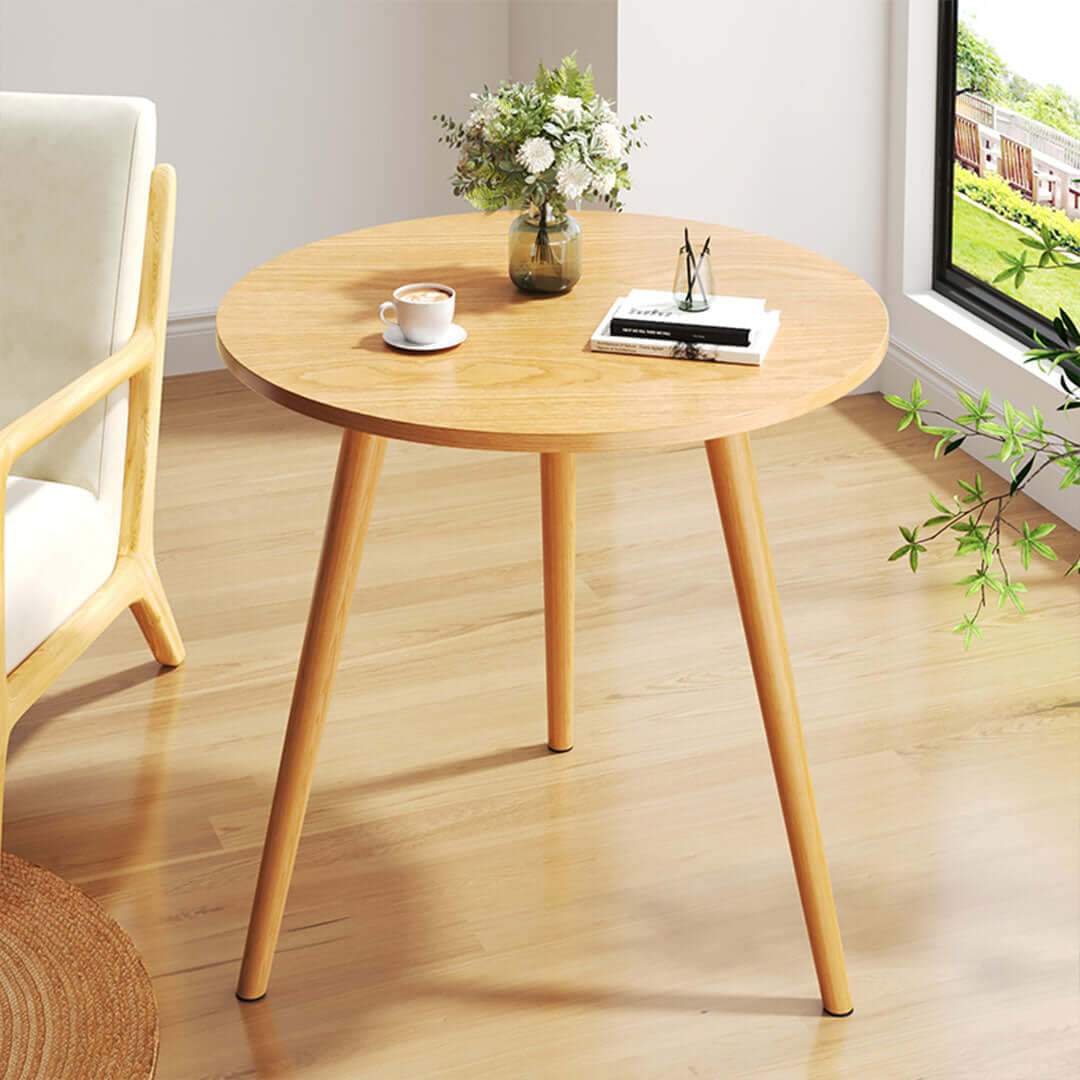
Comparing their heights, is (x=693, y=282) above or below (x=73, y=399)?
above

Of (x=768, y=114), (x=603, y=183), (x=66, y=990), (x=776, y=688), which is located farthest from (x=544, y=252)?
(x=768, y=114)

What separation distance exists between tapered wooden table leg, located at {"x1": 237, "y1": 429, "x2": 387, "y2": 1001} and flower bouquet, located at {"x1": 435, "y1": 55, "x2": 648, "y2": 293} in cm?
34

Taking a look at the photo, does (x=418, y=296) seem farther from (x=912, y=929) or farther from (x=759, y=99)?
(x=759, y=99)

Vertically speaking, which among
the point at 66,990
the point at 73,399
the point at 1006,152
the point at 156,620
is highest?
the point at 1006,152

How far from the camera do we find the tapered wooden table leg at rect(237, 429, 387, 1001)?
1549 mm

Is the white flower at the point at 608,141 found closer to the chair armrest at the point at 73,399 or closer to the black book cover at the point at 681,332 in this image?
the black book cover at the point at 681,332

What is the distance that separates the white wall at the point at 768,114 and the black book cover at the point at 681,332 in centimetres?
145

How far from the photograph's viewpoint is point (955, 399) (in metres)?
3.01

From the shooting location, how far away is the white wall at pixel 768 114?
2.92 metres

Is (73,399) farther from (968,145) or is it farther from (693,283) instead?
(968,145)

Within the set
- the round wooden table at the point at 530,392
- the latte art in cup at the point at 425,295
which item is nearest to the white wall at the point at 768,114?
the round wooden table at the point at 530,392

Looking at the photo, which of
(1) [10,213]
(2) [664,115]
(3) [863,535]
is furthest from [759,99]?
(1) [10,213]

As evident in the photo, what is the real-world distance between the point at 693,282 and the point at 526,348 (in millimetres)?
201

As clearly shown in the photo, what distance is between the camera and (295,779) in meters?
1.59
